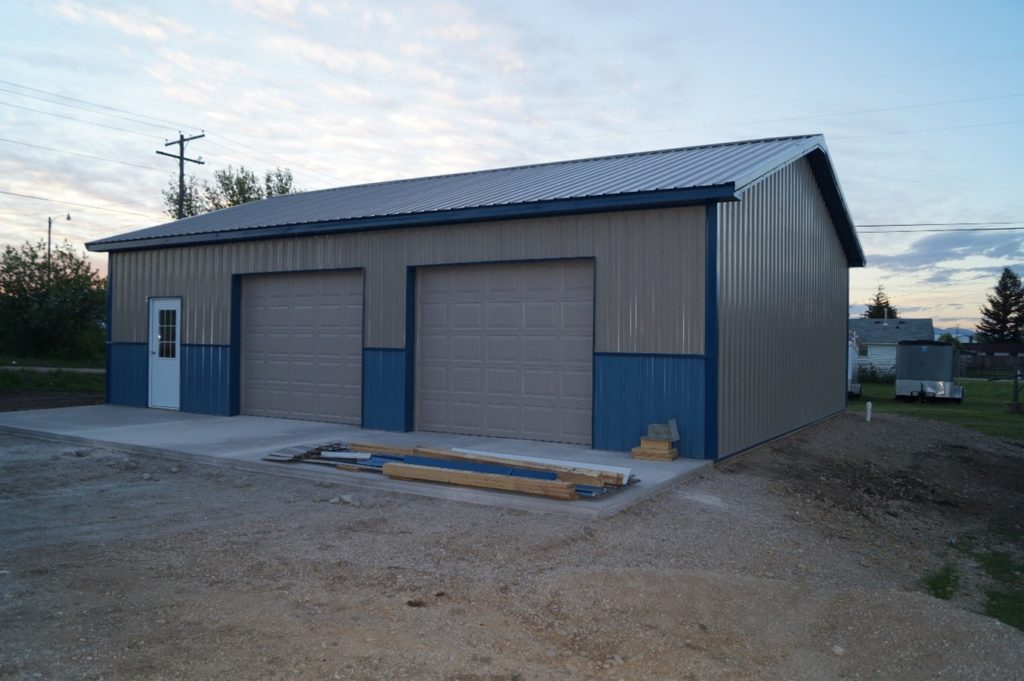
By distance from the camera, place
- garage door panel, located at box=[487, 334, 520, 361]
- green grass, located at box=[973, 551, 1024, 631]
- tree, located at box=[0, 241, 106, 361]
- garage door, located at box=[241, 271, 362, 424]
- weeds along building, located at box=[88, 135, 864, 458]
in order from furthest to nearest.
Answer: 1. tree, located at box=[0, 241, 106, 361]
2. garage door, located at box=[241, 271, 362, 424]
3. garage door panel, located at box=[487, 334, 520, 361]
4. weeds along building, located at box=[88, 135, 864, 458]
5. green grass, located at box=[973, 551, 1024, 631]

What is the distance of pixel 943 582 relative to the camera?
6.70 m

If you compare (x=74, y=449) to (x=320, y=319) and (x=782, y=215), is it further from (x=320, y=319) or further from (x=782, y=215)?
(x=782, y=215)

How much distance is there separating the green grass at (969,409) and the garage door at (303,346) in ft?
45.9

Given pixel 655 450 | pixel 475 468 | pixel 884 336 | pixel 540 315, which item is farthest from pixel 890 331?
pixel 475 468

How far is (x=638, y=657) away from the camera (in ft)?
15.4

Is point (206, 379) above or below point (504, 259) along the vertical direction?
below

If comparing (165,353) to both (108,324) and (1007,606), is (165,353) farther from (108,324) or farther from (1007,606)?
(1007,606)

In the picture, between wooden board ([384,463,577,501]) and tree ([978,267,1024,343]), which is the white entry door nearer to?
wooden board ([384,463,577,501])

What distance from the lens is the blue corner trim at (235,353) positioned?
14945 millimetres

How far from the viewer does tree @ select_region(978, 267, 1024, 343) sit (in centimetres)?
6962

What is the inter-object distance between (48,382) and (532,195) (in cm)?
1790

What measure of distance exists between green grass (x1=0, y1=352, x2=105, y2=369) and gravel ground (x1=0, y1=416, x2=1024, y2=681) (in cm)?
2352

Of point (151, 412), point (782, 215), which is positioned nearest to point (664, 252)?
point (782, 215)

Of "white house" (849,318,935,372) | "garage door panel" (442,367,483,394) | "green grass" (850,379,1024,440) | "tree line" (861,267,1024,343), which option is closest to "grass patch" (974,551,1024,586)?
"garage door panel" (442,367,483,394)
